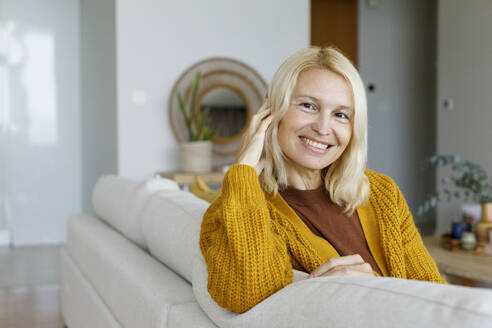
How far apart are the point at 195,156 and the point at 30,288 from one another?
1.39m

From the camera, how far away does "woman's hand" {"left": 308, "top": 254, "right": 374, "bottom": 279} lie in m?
0.90

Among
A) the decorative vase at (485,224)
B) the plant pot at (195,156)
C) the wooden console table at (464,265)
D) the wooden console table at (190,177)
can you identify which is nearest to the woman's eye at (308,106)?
the wooden console table at (464,265)

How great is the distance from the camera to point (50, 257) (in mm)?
4379

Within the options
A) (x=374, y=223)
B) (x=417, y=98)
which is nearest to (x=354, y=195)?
(x=374, y=223)

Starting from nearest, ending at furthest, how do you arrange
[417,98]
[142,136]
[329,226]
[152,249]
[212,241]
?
[212,241] < [329,226] < [152,249] < [142,136] < [417,98]

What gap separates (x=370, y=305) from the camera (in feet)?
2.07

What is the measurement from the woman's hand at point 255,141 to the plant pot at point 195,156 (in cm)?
248

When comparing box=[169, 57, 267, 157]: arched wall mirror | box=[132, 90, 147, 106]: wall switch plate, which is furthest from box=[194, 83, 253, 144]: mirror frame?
box=[132, 90, 147, 106]: wall switch plate

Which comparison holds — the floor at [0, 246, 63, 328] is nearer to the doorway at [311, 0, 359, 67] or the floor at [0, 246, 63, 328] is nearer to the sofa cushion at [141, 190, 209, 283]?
the sofa cushion at [141, 190, 209, 283]

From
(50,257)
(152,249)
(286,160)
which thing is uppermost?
(286,160)

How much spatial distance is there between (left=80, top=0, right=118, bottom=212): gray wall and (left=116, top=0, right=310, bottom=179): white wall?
0.11 metres

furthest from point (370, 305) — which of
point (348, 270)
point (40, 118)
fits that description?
point (40, 118)

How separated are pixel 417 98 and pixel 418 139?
0.45 m

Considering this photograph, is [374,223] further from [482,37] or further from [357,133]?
[482,37]
